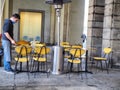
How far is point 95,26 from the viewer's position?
955 cm

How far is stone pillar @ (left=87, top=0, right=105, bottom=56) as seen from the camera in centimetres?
948

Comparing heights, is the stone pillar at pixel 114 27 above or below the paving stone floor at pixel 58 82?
above

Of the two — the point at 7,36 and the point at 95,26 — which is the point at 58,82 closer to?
the point at 7,36

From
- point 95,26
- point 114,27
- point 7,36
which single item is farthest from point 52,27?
point 7,36

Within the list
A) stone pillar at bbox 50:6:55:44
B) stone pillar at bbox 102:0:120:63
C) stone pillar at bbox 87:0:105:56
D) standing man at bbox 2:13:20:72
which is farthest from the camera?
stone pillar at bbox 50:6:55:44

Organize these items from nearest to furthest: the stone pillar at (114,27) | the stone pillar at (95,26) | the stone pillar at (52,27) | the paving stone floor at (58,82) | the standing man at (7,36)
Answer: the paving stone floor at (58,82) < the standing man at (7,36) < the stone pillar at (114,27) < the stone pillar at (95,26) < the stone pillar at (52,27)

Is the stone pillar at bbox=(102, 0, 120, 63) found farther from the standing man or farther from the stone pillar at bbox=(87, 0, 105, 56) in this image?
the standing man

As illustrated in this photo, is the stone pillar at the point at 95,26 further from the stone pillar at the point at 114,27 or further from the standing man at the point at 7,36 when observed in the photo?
the standing man at the point at 7,36

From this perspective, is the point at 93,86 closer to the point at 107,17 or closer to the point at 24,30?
the point at 107,17

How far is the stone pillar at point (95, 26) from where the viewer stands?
948cm

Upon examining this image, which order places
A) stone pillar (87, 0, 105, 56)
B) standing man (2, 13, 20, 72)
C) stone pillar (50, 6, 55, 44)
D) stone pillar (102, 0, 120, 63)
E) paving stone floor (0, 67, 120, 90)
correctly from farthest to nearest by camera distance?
stone pillar (50, 6, 55, 44), stone pillar (87, 0, 105, 56), stone pillar (102, 0, 120, 63), standing man (2, 13, 20, 72), paving stone floor (0, 67, 120, 90)

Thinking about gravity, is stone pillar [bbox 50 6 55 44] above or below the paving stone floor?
above

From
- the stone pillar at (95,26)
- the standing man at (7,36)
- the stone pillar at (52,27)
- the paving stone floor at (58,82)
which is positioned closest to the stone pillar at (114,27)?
the stone pillar at (95,26)

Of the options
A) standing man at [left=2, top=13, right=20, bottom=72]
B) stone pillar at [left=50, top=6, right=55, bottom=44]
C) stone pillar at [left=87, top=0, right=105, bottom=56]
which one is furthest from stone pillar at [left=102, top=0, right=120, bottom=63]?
stone pillar at [left=50, top=6, right=55, bottom=44]
